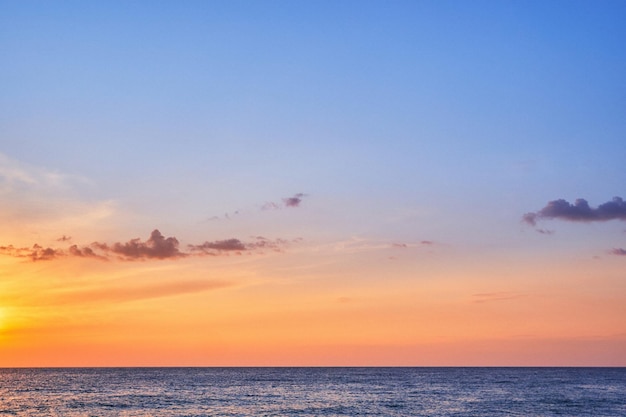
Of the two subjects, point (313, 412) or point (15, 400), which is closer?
point (313, 412)

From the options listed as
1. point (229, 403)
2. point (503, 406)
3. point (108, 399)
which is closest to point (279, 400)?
point (229, 403)

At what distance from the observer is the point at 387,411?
3526 inches

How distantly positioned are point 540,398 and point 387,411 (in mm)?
38930

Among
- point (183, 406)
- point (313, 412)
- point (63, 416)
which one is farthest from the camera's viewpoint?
point (183, 406)

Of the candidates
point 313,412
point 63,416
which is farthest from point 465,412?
point 63,416

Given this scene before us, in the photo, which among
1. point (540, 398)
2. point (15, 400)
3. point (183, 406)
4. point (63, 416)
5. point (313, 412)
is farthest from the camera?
point (540, 398)

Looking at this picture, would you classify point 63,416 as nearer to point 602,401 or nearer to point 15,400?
point 15,400

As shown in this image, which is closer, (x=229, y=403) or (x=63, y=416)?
(x=63, y=416)

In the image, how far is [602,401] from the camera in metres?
111

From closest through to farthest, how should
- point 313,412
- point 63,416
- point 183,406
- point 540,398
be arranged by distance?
point 63,416 → point 313,412 → point 183,406 → point 540,398

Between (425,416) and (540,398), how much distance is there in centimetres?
4045

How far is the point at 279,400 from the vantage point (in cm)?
10794

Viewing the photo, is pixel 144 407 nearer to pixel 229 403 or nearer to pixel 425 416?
pixel 229 403

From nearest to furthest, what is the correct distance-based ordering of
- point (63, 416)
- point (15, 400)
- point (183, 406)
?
point (63, 416) → point (183, 406) → point (15, 400)
